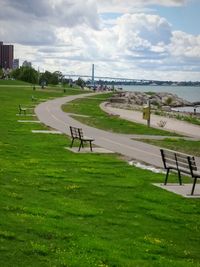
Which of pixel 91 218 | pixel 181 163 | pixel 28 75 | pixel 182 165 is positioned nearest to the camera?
pixel 91 218

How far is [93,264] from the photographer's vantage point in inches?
307

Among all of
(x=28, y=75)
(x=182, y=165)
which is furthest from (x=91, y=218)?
(x=28, y=75)

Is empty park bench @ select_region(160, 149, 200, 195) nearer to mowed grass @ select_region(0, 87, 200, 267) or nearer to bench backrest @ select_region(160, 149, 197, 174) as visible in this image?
bench backrest @ select_region(160, 149, 197, 174)

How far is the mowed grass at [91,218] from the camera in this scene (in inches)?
327

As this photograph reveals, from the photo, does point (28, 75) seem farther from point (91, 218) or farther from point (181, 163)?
point (91, 218)

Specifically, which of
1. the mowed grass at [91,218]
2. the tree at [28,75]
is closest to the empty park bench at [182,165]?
the mowed grass at [91,218]

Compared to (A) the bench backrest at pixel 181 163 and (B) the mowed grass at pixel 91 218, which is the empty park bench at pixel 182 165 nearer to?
(A) the bench backrest at pixel 181 163

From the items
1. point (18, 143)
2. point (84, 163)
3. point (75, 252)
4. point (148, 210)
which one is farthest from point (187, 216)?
point (18, 143)

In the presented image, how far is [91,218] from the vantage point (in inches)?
421

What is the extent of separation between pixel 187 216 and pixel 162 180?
432 centimetres

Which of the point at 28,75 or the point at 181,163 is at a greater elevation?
the point at 28,75

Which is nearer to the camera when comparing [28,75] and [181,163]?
[181,163]

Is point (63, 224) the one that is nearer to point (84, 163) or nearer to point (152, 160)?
point (84, 163)

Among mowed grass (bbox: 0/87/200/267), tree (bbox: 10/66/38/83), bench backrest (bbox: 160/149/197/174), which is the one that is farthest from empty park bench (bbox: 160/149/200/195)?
tree (bbox: 10/66/38/83)
